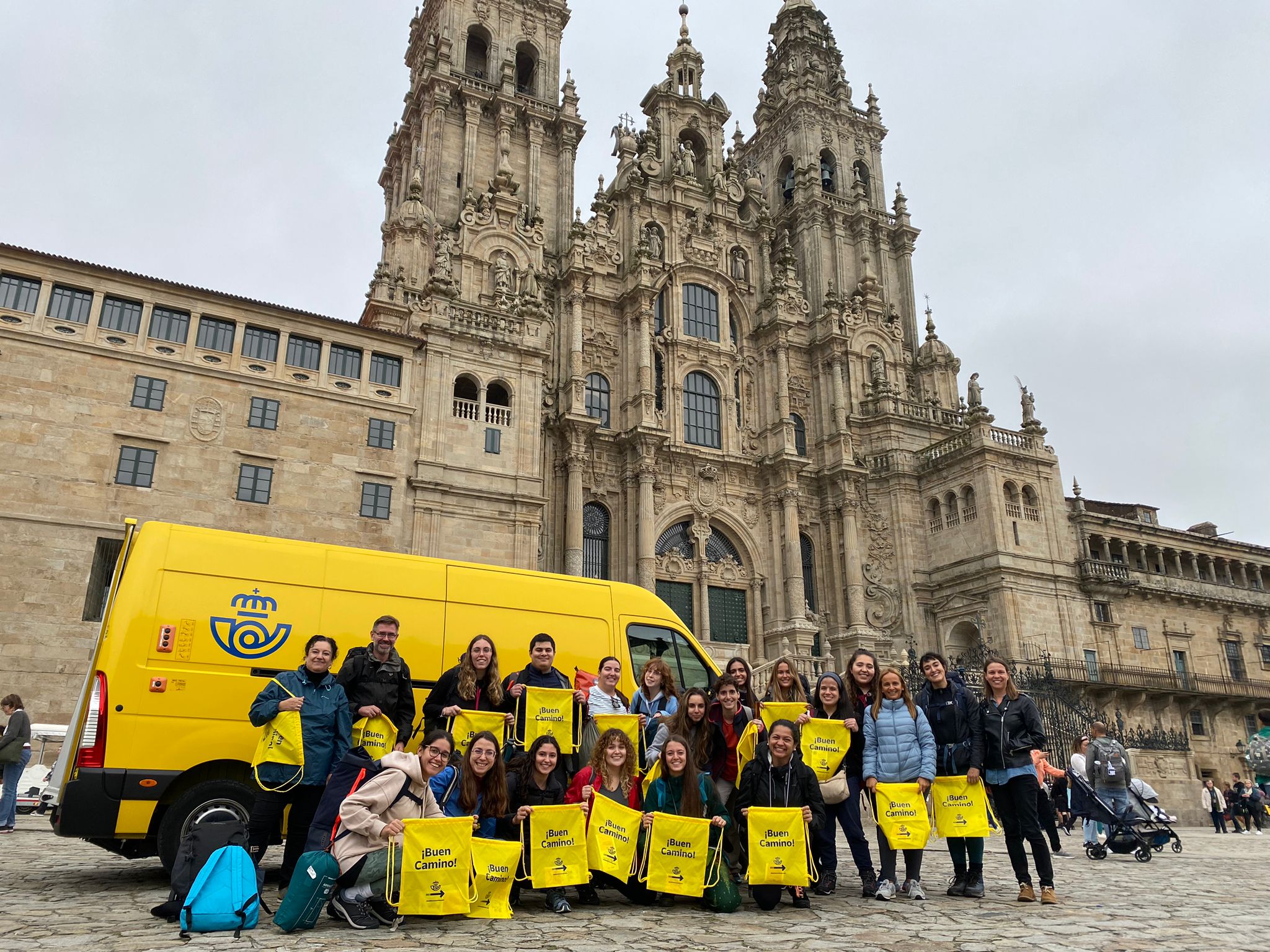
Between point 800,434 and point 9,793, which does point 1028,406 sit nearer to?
point 800,434

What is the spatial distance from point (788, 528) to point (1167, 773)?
54.0 ft

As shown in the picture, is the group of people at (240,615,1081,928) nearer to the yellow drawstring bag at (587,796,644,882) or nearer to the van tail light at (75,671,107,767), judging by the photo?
the yellow drawstring bag at (587,796,644,882)

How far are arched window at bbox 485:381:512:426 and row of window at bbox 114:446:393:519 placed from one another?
417cm

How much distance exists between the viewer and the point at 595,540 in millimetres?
35062

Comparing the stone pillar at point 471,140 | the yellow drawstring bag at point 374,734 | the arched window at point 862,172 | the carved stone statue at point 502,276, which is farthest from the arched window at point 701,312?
the yellow drawstring bag at point 374,734

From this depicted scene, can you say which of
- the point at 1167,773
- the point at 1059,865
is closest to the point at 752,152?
the point at 1167,773

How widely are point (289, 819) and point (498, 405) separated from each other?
68.8 feet

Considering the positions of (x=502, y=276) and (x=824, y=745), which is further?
(x=502, y=276)

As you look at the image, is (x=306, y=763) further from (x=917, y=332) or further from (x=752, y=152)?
(x=752, y=152)

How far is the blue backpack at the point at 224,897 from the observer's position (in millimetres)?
6145

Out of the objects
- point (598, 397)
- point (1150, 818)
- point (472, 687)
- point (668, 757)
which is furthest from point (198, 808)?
point (598, 397)

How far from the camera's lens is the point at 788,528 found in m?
37.3

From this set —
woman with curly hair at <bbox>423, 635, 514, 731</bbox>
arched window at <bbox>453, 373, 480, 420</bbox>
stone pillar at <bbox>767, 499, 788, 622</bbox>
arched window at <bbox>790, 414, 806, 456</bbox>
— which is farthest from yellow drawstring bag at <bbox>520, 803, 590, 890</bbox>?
arched window at <bbox>790, 414, 806, 456</bbox>

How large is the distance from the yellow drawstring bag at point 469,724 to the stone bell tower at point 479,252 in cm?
1724
